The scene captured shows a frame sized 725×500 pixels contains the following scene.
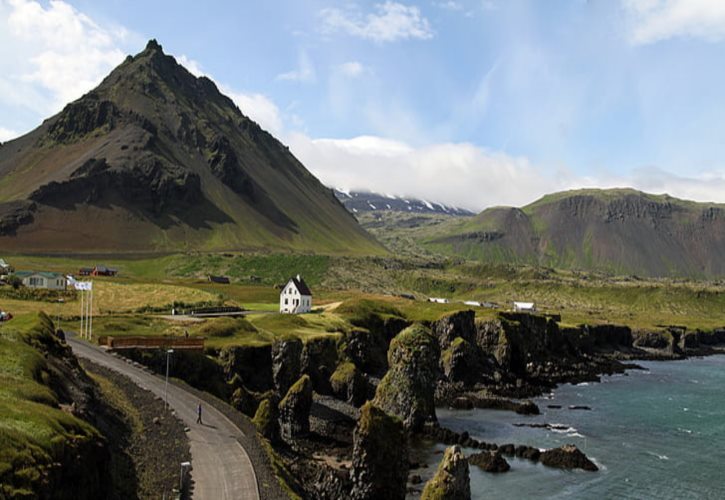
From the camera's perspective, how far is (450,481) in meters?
35.6

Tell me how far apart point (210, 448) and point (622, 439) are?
53.5 metres

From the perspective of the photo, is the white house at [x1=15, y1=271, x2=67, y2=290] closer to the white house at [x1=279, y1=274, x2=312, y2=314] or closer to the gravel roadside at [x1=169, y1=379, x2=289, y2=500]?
the white house at [x1=279, y1=274, x2=312, y2=314]

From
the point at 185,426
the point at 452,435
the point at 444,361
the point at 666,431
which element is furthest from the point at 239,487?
the point at 444,361

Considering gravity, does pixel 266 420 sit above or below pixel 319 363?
below

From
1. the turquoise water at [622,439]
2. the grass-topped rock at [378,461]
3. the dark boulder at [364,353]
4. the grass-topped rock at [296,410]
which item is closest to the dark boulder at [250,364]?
the grass-topped rock at [296,410]

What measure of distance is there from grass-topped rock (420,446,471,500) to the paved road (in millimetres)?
10713

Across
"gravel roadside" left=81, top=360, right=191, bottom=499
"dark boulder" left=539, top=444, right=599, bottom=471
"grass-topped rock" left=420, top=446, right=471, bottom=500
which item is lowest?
"dark boulder" left=539, top=444, right=599, bottom=471

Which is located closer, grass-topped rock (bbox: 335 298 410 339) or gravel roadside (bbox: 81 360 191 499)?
gravel roadside (bbox: 81 360 191 499)

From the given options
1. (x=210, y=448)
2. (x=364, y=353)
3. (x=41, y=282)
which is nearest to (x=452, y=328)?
(x=364, y=353)

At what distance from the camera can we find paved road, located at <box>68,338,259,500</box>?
111 ft

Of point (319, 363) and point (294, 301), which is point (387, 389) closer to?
point (319, 363)

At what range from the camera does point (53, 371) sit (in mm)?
39656

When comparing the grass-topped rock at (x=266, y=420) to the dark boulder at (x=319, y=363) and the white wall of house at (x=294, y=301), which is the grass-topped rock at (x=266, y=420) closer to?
the dark boulder at (x=319, y=363)

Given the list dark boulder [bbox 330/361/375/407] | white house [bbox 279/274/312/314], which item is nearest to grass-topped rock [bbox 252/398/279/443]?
dark boulder [bbox 330/361/375/407]
